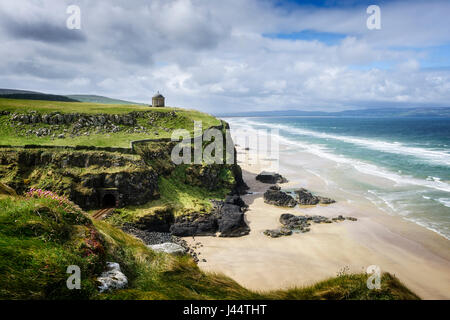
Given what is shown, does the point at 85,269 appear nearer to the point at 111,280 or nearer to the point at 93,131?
the point at 111,280

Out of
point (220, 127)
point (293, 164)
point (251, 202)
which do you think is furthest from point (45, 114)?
point (293, 164)

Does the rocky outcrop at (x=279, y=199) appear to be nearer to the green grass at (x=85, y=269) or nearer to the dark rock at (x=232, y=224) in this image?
the dark rock at (x=232, y=224)

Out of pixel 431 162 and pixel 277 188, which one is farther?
pixel 431 162

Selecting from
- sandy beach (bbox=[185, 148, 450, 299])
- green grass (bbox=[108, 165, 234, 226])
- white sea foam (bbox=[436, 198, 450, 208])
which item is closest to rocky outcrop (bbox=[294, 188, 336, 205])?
sandy beach (bbox=[185, 148, 450, 299])

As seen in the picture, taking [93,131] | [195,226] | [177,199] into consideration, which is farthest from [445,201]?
[93,131]

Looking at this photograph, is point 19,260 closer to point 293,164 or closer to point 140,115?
point 140,115

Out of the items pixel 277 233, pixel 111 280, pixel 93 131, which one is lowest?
pixel 277 233

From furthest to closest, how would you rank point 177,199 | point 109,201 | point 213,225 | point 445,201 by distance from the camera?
point 445,201
point 177,199
point 109,201
point 213,225
